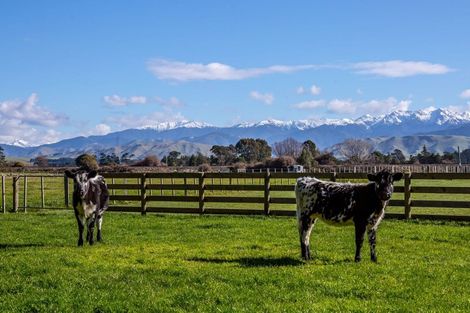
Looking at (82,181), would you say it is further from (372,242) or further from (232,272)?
(372,242)

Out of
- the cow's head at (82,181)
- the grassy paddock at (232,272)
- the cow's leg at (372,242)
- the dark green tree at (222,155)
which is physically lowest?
the grassy paddock at (232,272)

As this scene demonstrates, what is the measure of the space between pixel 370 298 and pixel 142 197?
1593 centimetres

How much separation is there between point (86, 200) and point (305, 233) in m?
5.86

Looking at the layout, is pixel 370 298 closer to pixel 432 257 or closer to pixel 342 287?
pixel 342 287

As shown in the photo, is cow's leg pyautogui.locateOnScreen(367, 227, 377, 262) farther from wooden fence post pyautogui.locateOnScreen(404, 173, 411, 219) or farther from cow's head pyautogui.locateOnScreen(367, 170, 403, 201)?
wooden fence post pyautogui.locateOnScreen(404, 173, 411, 219)

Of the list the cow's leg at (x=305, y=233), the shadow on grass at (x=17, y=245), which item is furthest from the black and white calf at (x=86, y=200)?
the cow's leg at (x=305, y=233)

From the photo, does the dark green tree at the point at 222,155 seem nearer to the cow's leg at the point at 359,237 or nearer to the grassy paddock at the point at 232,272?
the grassy paddock at the point at 232,272

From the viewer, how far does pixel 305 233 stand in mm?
12391

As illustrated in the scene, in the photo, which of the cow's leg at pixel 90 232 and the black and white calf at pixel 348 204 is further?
the cow's leg at pixel 90 232

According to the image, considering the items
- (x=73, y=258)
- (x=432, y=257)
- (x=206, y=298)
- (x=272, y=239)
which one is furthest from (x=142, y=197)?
(x=206, y=298)

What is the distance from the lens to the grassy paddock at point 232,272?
8703mm

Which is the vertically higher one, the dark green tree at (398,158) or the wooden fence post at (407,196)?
the dark green tree at (398,158)

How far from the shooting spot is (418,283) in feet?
32.1

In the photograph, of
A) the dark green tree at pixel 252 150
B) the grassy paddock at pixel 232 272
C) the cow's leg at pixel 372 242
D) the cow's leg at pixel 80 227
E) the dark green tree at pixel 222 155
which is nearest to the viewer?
the grassy paddock at pixel 232 272
